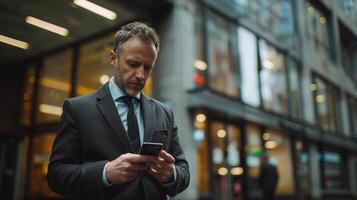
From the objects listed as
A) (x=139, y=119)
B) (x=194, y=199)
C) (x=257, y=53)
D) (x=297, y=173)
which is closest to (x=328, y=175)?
(x=297, y=173)

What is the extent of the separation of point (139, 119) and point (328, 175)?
19927 mm

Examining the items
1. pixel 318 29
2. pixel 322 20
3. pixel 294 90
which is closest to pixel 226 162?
pixel 294 90

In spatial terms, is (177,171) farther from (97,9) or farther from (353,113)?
(353,113)

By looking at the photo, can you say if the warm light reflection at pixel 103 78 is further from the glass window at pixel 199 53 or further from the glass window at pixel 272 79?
the glass window at pixel 272 79

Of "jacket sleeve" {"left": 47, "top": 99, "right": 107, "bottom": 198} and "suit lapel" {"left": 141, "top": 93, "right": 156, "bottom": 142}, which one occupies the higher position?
"suit lapel" {"left": 141, "top": 93, "right": 156, "bottom": 142}

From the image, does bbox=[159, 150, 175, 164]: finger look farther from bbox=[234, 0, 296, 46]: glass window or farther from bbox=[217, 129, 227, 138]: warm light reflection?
bbox=[234, 0, 296, 46]: glass window

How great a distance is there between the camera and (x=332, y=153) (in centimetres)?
2109

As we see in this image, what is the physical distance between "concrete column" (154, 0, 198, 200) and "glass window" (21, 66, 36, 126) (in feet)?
14.5

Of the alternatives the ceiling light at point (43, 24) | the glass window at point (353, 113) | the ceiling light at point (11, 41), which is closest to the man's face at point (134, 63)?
the ceiling light at point (11, 41)

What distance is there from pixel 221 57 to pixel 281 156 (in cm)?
539

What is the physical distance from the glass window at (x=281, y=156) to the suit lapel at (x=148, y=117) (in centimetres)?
1264

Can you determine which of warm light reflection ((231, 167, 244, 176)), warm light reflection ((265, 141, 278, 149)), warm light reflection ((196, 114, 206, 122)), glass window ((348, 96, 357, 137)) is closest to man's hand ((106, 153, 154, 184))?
warm light reflection ((196, 114, 206, 122))

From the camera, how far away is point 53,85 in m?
11.9

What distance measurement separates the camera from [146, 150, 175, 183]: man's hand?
5.81 feet
